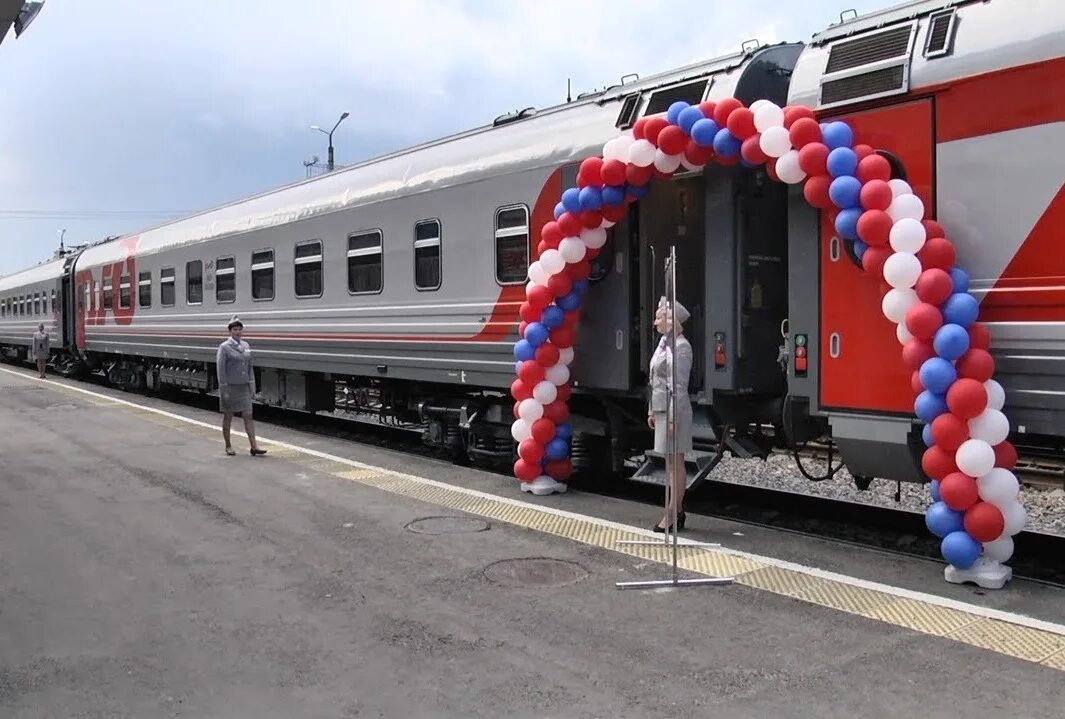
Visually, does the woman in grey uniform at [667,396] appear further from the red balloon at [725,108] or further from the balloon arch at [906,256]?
the red balloon at [725,108]

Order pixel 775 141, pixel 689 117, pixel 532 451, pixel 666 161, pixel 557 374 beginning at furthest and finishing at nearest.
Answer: pixel 532 451, pixel 557 374, pixel 666 161, pixel 689 117, pixel 775 141

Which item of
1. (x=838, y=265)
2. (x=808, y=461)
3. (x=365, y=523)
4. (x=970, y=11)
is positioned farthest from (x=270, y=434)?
(x=970, y=11)

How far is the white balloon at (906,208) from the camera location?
5820mm

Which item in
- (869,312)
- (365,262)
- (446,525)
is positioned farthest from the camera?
(365,262)

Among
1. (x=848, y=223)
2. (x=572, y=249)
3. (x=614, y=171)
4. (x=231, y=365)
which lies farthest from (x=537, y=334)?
(x=231, y=365)

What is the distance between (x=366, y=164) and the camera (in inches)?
479

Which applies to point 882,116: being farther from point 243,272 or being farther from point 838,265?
point 243,272

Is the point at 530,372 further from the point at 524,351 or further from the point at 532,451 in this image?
the point at 532,451

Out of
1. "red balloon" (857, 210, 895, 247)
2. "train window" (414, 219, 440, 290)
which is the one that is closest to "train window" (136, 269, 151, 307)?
"train window" (414, 219, 440, 290)

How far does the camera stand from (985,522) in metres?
5.56

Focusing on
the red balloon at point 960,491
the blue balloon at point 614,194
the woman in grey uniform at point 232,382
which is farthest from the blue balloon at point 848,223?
the woman in grey uniform at point 232,382

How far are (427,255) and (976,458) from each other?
638 cm

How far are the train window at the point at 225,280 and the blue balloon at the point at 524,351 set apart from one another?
823 cm

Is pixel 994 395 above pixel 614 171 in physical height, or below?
below
